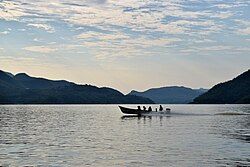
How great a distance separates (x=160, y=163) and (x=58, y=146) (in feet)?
57.2

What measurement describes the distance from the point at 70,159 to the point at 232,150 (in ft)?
57.3

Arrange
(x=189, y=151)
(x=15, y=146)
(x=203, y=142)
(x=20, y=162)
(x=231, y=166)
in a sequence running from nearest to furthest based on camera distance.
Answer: (x=231, y=166) → (x=20, y=162) → (x=189, y=151) → (x=15, y=146) → (x=203, y=142)

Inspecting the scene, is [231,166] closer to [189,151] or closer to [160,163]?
[160,163]

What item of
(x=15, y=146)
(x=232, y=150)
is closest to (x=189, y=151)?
(x=232, y=150)

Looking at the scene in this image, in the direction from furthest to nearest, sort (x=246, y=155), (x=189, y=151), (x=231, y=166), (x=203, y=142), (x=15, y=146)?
(x=203, y=142)
(x=15, y=146)
(x=189, y=151)
(x=246, y=155)
(x=231, y=166)

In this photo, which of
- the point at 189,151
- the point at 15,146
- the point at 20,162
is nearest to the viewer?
the point at 20,162

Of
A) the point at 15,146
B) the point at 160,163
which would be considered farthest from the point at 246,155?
the point at 15,146

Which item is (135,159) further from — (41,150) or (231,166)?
(41,150)

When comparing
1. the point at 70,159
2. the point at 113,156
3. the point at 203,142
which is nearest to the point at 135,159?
the point at 113,156

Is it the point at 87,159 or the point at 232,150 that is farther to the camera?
the point at 232,150

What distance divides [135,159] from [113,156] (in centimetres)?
311

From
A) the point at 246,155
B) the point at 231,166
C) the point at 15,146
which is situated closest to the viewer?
the point at 231,166

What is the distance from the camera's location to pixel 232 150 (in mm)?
44000

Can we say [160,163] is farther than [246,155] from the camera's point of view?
No
